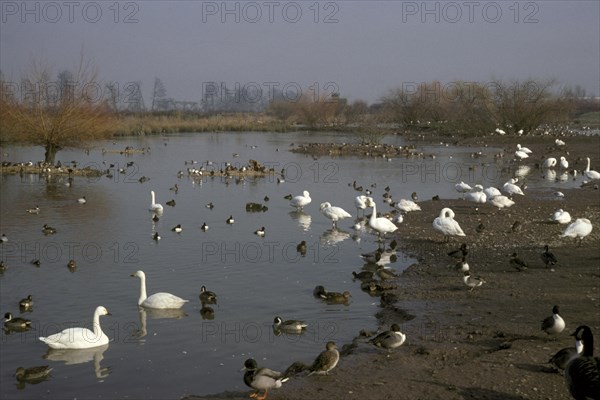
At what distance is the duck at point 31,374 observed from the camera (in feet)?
27.5

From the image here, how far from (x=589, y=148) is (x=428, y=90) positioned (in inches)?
1509

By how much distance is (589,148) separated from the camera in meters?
45.3

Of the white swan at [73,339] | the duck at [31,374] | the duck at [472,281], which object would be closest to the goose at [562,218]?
the duck at [472,281]

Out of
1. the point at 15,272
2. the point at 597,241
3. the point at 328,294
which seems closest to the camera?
the point at 328,294

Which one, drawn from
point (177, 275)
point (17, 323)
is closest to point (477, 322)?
point (177, 275)

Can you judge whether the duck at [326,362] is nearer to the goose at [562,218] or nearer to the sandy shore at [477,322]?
the sandy shore at [477,322]

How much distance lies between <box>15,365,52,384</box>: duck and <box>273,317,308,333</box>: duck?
132 inches

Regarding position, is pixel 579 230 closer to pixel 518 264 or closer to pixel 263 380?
pixel 518 264

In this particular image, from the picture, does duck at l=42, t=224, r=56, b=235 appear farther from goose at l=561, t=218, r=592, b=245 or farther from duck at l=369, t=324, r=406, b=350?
goose at l=561, t=218, r=592, b=245

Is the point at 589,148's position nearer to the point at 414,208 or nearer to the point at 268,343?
the point at 414,208

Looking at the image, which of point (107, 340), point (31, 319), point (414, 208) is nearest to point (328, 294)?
point (107, 340)

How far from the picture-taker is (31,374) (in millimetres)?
8414

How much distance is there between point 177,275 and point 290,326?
174 inches

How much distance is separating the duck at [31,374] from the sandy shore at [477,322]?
2.38 meters
